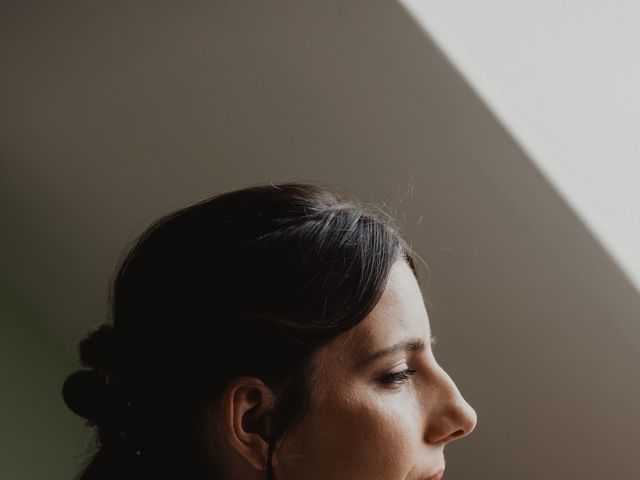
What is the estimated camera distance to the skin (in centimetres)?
106

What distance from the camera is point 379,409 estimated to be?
42.1 inches

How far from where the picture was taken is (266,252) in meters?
1.08

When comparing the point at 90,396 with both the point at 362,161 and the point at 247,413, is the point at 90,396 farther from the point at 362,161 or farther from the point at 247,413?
the point at 362,161

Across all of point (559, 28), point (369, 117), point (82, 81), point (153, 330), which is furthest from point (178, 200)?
point (559, 28)

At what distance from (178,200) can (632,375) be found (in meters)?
0.73

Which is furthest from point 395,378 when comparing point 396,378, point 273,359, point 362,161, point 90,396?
point 362,161

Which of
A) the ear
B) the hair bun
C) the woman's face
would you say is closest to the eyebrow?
the woman's face

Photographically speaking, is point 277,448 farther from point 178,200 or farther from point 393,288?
point 178,200

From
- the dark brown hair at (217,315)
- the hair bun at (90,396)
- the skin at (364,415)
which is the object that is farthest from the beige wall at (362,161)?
the hair bun at (90,396)

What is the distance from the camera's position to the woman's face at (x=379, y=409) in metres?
1.06

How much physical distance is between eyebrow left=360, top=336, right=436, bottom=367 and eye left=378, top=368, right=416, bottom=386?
0.07ft

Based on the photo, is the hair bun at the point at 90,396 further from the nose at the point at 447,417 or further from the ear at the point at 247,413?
the nose at the point at 447,417

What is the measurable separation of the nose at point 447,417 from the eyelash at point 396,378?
0.12 ft

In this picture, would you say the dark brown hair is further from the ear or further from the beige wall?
the beige wall
